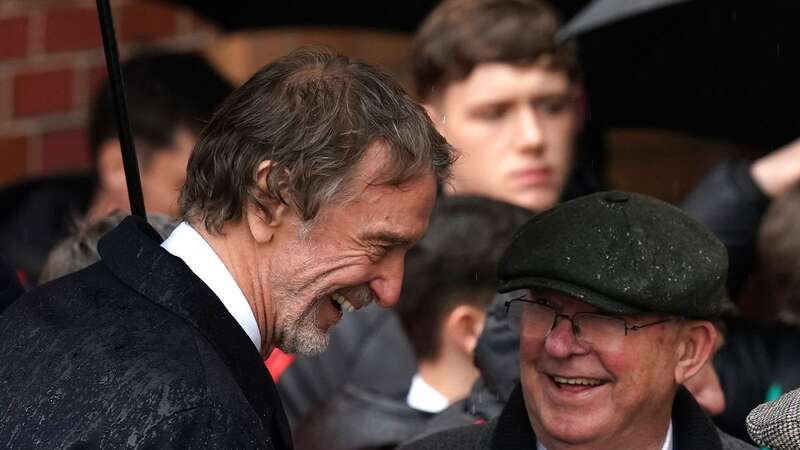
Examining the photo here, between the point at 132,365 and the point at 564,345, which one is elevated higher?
the point at 132,365

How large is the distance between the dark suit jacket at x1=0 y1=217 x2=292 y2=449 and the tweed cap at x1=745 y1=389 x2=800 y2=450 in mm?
750

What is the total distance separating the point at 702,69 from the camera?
484 cm

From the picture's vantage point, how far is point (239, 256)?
2.82 m

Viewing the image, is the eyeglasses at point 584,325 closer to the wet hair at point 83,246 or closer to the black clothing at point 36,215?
the wet hair at point 83,246

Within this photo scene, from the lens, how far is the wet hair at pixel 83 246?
11.7 feet

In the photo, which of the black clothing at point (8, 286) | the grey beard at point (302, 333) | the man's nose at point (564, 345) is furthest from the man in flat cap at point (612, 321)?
the black clothing at point (8, 286)

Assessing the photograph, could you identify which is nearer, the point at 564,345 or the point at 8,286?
the point at 564,345

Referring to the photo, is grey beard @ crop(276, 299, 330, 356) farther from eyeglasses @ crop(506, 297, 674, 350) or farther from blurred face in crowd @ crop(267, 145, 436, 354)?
eyeglasses @ crop(506, 297, 674, 350)

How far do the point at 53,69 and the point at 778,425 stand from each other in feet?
13.3

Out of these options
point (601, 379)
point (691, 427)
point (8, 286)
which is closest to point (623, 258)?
point (601, 379)


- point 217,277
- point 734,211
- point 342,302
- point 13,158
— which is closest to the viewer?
point 217,277

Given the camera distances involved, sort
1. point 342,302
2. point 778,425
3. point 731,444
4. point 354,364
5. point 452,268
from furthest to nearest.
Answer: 1. point 354,364
2. point 452,268
3. point 731,444
4. point 342,302
5. point 778,425

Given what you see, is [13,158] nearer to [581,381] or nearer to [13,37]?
[13,37]

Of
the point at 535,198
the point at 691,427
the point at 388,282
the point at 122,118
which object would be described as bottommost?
the point at 535,198
